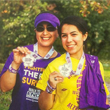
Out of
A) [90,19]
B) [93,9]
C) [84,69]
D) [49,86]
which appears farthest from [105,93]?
[93,9]

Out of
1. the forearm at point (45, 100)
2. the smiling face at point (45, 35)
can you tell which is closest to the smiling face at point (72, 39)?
the smiling face at point (45, 35)

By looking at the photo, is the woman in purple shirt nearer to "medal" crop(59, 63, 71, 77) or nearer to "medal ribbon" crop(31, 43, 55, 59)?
"medal ribbon" crop(31, 43, 55, 59)

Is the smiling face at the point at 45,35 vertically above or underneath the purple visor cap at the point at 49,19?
underneath

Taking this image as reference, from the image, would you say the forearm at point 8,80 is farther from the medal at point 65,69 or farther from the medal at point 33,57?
the medal at point 65,69

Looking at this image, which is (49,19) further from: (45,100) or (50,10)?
(45,100)

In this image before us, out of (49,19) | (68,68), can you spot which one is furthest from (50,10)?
(68,68)

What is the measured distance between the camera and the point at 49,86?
2.38m

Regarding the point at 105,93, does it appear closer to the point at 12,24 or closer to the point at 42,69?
the point at 42,69

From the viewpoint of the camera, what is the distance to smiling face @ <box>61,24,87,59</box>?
2572mm

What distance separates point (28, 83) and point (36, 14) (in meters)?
1.19

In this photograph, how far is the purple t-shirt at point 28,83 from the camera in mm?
2803

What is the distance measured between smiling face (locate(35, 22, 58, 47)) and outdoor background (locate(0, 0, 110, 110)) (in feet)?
1.58

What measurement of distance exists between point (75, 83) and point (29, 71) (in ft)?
1.91

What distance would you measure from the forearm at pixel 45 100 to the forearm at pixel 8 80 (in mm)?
410
